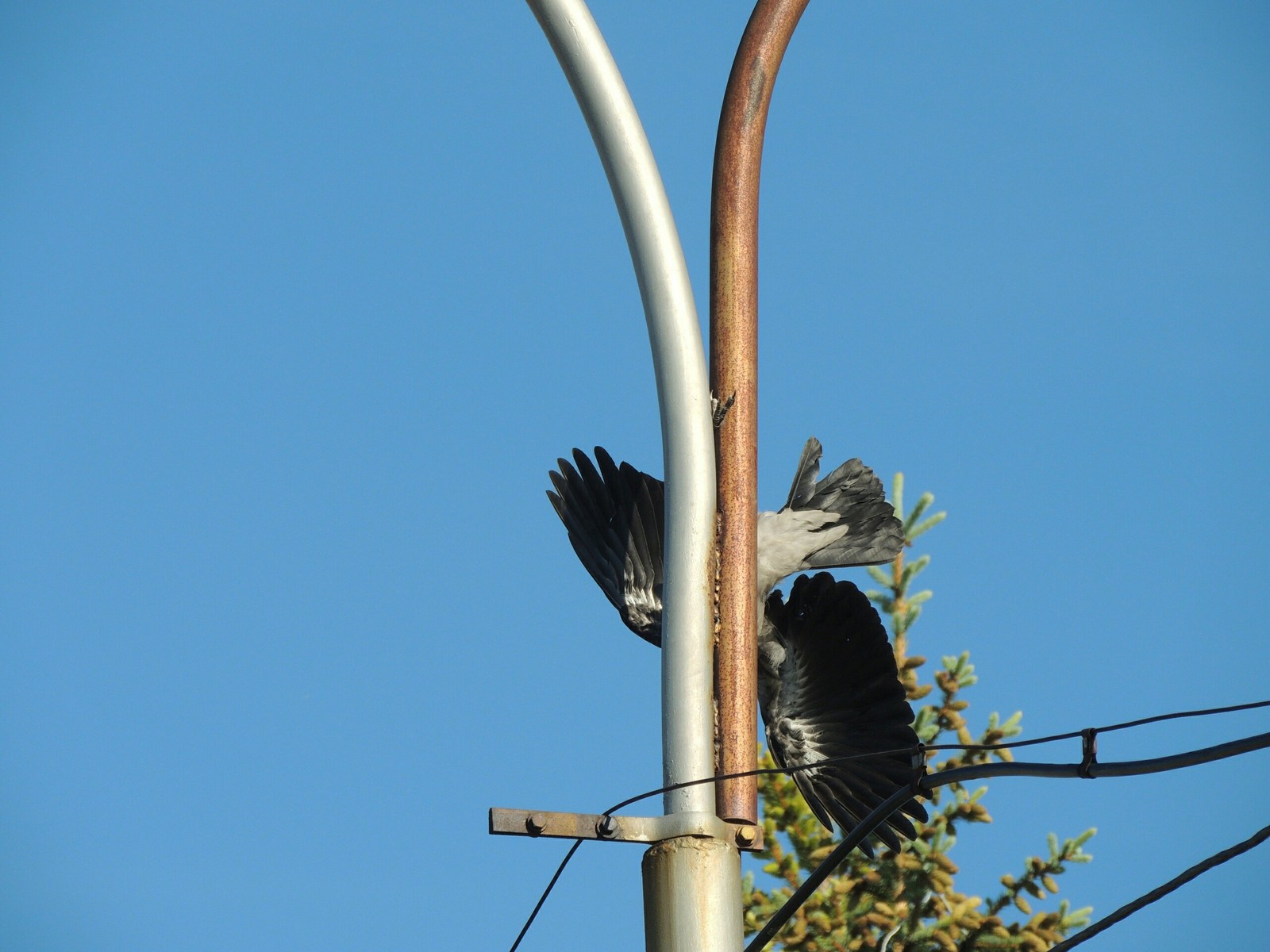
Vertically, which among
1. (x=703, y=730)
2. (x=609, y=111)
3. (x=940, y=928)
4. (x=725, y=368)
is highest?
(x=609, y=111)

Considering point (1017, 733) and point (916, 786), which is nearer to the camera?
point (916, 786)

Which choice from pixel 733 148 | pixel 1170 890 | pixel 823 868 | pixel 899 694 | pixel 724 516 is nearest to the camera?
pixel 1170 890

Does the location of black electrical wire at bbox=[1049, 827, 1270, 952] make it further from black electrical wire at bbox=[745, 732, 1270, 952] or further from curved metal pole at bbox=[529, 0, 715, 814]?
curved metal pole at bbox=[529, 0, 715, 814]

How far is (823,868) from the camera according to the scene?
9.80 ft

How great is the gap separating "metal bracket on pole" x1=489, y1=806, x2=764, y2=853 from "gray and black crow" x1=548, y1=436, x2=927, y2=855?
93cm

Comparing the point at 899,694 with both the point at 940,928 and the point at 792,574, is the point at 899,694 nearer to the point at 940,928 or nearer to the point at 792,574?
the point at 792,574

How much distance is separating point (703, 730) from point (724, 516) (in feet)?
1.46

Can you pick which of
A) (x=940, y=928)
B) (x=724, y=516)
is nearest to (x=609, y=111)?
(x=724, y=516)

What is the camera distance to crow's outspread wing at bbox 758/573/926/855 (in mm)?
3971

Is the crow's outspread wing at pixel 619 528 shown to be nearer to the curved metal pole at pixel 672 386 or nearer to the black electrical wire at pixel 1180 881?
the curved metal pole at pixel 672 386

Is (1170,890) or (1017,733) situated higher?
(1017,733)

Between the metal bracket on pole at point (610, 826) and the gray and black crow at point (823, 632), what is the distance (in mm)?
929

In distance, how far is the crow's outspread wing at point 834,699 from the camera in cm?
397

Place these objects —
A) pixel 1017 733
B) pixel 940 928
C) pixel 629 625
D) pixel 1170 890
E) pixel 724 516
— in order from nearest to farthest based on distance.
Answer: pixel 1170 890, pixel 724 516, pixel 629 625, pixel 940 928, pixel 1017 733
